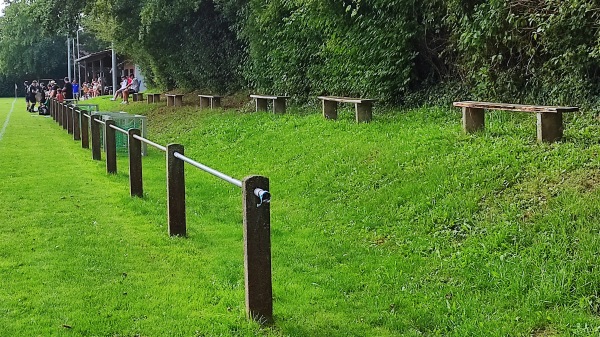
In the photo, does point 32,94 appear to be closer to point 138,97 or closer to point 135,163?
point 138,97

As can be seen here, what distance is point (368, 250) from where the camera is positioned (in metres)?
6.30

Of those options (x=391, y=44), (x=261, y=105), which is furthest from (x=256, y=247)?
(x=261, y=105)

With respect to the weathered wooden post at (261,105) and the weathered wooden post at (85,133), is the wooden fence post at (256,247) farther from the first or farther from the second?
the weathered wooden post at (261,105)

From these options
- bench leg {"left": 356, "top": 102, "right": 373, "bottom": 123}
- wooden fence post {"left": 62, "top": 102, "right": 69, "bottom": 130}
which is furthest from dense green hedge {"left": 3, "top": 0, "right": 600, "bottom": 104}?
wooden fence post {"left": 62, "top": 102, "right": 69, "bottom": 130}

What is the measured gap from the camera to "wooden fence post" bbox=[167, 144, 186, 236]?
22.7 feet

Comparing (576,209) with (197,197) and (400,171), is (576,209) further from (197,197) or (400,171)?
(197,197)

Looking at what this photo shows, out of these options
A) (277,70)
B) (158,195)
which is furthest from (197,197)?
(277,70)

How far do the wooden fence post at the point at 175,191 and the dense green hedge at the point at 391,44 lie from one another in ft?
16.4

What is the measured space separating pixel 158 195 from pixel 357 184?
112 inches

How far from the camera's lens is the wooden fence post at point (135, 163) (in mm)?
8712

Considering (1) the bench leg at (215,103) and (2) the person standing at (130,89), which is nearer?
(1) the bench leg at (215,103)

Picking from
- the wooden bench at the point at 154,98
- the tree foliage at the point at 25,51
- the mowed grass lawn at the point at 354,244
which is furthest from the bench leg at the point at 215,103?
the tree foliage at the point at 25,51

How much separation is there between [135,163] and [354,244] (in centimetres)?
360

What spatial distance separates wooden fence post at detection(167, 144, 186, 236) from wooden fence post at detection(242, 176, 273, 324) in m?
2.51
